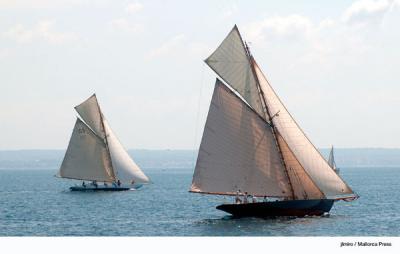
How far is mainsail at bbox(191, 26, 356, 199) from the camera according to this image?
2975 inches

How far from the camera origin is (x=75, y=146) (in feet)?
445

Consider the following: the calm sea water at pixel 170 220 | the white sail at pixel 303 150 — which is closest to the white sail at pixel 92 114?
the calm sea water at pixel 170 220

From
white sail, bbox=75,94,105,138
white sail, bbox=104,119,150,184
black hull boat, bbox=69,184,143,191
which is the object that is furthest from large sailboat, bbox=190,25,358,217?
black hull boat, bbox=69,184,143,191

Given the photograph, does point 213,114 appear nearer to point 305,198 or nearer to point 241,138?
point 241,138

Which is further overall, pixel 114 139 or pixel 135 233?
pixel 114 139

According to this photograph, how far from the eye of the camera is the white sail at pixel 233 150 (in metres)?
75.6

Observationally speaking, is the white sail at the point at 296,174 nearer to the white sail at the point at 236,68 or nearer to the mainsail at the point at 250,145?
the mainsail at the point at 250,145

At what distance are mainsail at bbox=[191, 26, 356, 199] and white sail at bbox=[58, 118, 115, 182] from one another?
60.7 metres

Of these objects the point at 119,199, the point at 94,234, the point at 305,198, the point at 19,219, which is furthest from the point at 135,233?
the point at 119,199

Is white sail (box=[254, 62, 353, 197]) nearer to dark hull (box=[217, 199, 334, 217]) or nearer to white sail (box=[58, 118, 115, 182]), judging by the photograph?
dark hull (box=[217, 199, 334, 217])

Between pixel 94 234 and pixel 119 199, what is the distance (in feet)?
149

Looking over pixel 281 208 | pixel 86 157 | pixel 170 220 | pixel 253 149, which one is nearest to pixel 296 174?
pixel 281 208

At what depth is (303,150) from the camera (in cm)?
7631

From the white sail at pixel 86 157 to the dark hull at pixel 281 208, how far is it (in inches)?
2347
